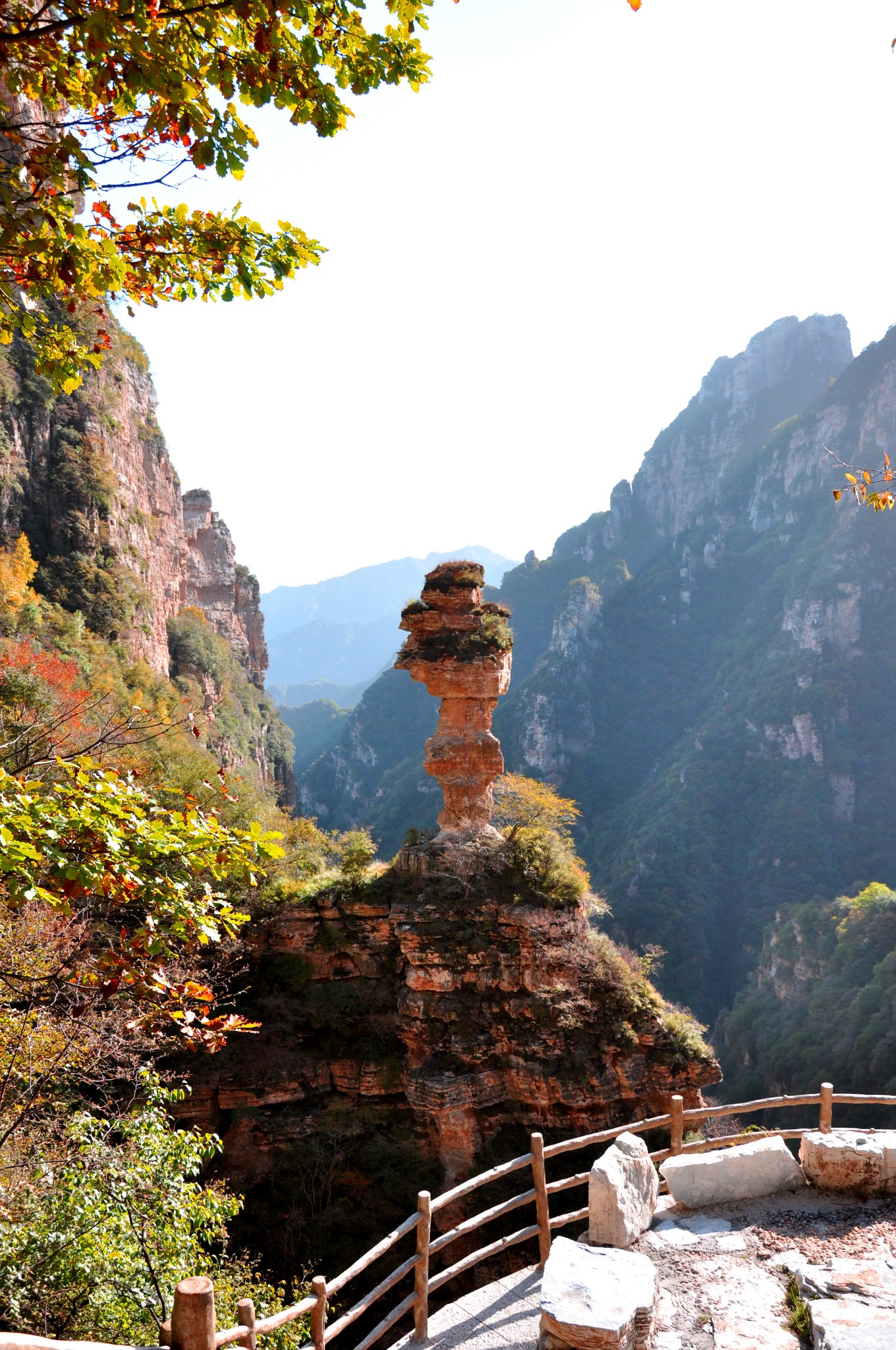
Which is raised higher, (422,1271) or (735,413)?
(735,413)

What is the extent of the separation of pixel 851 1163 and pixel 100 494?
115 ft

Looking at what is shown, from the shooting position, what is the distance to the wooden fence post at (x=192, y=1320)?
3201 mm

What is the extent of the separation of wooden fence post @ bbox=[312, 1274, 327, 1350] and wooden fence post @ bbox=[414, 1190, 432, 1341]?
853 mm

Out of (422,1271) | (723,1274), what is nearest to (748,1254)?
(723,1274)

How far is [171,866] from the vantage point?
4840 mm

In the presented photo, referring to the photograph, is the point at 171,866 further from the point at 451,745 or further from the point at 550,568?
the point at 550,568

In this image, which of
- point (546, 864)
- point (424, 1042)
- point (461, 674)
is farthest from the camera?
point (461, 674)

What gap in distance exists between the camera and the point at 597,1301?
454 centimetres

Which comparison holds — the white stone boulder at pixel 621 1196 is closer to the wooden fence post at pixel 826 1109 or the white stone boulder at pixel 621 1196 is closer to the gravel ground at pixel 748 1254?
the gravel ground at pixel 748 1254

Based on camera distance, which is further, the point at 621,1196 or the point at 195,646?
the point at 195,646

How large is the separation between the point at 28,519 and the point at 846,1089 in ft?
140

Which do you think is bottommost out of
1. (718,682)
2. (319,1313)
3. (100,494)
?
(319,1313)

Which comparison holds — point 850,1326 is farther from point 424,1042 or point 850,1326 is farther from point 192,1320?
point 424,1042

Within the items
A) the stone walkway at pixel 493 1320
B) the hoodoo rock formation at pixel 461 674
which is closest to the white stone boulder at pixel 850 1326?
the stone walkway at pixel 493 1320
